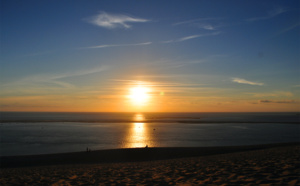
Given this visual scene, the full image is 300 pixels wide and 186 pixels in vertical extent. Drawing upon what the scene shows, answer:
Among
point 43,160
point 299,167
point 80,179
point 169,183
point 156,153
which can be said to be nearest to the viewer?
point 169,183

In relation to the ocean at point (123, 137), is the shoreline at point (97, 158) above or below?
above

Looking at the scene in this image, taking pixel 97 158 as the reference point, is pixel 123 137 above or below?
below

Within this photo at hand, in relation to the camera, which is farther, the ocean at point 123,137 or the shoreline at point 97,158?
the ocean at point 123,137

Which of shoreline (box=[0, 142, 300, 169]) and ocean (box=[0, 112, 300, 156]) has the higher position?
shoreline (box=[0, 142, 300, 169])

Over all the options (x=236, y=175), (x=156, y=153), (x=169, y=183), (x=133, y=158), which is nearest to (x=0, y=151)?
(x=133, y=158)

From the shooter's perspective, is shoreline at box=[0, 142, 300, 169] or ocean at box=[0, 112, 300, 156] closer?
shoreline at box=[0, 142, 300, 169]

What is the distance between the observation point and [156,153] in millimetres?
23734

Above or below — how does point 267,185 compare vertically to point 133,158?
above

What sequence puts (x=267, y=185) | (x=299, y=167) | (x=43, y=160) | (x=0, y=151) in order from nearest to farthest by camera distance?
1. (x=267, y=185)
2. (x=299, y=167)
3. (x=43, y=160)
4. (x=0, y=151)

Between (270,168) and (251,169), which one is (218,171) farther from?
(270,168)

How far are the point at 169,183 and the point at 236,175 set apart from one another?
129 inches

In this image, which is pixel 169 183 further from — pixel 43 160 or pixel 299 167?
pixel 43 160

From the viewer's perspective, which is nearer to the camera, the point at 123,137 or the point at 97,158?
the point at 97,158

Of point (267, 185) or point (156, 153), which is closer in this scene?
point (267, 185)
